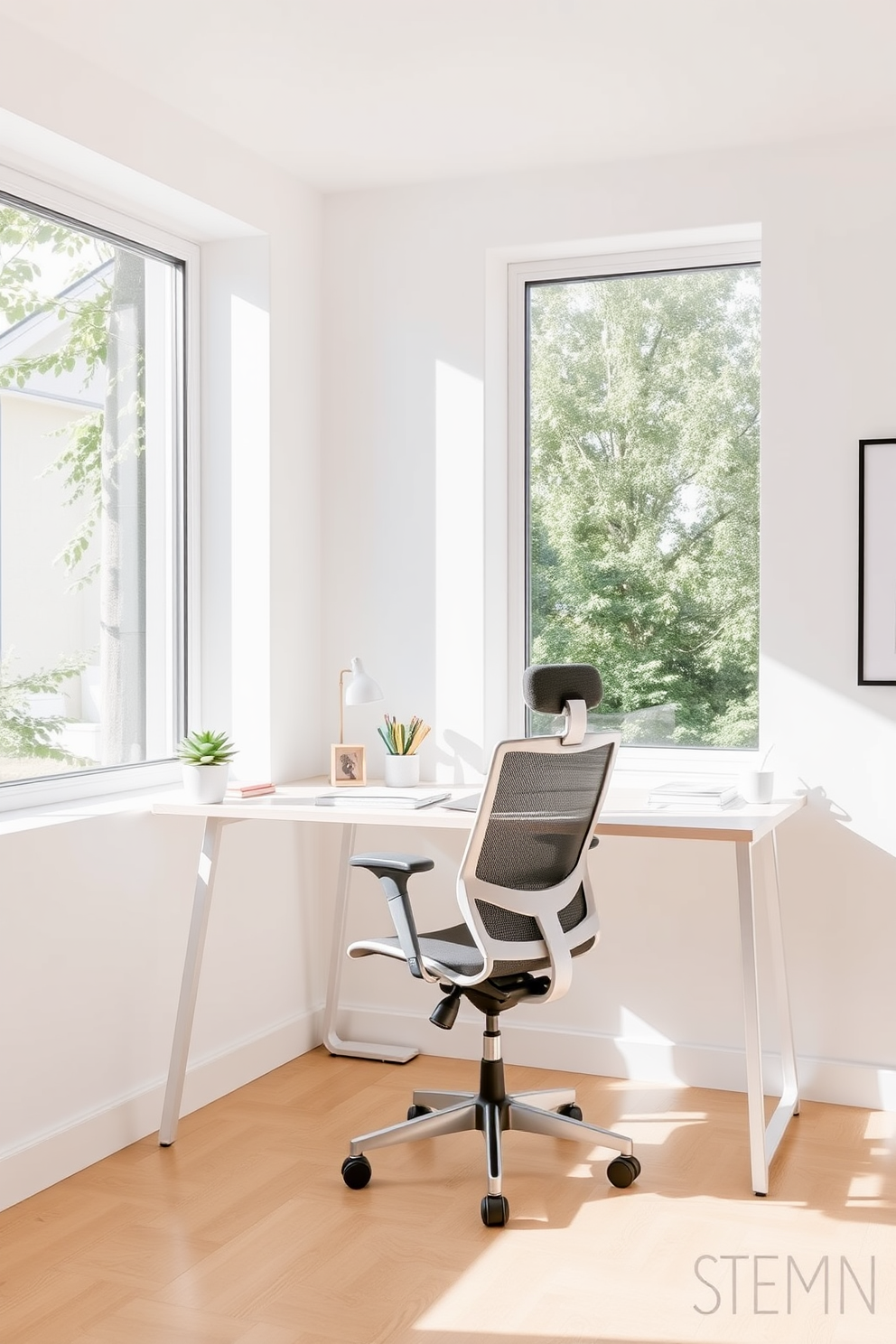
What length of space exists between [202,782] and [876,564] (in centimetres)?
191

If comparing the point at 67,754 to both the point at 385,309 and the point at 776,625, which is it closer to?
the point at 385,309

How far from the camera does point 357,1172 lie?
2982 millimetres

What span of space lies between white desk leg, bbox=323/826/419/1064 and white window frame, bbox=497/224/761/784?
2.14 ft

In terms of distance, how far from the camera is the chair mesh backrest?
279 centimetres

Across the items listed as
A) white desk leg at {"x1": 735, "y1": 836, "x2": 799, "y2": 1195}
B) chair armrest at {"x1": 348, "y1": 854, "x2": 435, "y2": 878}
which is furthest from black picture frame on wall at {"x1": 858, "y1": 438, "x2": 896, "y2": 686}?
chair armrest at {"x1": 348, "y1": 854, "x2": 435, "y2": 878}

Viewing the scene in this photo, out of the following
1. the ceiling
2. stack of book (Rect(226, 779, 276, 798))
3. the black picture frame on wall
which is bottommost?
stack of book (Rect(226, 779, 276, 798))

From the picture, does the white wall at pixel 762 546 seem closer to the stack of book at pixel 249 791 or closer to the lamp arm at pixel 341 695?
the lamp arm at pixel 341 695

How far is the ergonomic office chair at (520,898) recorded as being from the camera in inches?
A: 110

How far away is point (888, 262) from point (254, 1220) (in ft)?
9.52

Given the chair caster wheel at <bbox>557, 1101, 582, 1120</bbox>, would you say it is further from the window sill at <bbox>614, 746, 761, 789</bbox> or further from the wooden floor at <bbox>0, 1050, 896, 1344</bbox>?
the window sill at <bbox>614, 746, 761, 789</bbox>

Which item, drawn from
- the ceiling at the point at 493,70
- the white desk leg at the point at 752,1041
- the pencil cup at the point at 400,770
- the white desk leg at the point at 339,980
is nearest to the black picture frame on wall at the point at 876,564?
the white desk leg at the point at 752,1041

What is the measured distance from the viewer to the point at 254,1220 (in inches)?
112

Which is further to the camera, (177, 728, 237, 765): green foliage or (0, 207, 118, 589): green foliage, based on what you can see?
(177, 728, 237, 765): green foliage

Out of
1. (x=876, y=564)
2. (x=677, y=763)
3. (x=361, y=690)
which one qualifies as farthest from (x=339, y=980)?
(x=876, y=564)
